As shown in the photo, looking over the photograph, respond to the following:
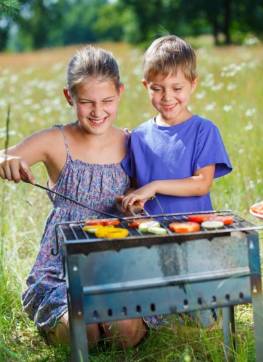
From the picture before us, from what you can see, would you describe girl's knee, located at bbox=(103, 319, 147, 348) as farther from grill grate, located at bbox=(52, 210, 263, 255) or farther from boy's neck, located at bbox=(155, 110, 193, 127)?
boy's neck, located at bbox=(155, 110, 193, 127)

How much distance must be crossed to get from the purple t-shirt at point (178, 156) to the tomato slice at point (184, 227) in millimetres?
660

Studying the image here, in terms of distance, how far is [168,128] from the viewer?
319 cm

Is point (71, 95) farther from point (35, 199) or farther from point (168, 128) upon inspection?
point (35, 199)

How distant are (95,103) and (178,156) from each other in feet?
1.50

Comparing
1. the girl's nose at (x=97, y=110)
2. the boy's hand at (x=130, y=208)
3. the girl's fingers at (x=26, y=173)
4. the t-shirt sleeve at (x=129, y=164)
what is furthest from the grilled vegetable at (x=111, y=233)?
the t-shirt sleeve at (x=129, y=164)

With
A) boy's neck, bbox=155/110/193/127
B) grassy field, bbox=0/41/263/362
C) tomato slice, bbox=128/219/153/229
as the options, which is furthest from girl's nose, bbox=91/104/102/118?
grassy field, bbox=0/41/263/362

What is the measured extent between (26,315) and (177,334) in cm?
86

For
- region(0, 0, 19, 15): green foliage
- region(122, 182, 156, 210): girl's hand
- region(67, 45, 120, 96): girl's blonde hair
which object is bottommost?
region(122, 182, 156, 210): girl's hand

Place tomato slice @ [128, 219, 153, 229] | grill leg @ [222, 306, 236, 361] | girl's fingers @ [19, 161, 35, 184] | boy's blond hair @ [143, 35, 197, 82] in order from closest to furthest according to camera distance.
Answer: tomato slice @ [128, 219, 153, 229], girl's fingers @ [19, 161, 35, 184], grill leg @ [222, 306, 236, 361], boy's blond hair @ [143, 35, 197, 82]

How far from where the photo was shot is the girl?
9.73 feet

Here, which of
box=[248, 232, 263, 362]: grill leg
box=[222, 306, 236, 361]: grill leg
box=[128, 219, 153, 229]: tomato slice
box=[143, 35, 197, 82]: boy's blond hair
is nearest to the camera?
box=[248, 232, 263, 362]: grill leg

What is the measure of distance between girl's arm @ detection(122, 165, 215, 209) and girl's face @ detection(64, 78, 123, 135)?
35 centimetres

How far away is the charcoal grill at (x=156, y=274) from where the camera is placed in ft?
7.43

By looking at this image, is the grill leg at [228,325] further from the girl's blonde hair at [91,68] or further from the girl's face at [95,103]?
the girl's blonde hair at [91,68]
